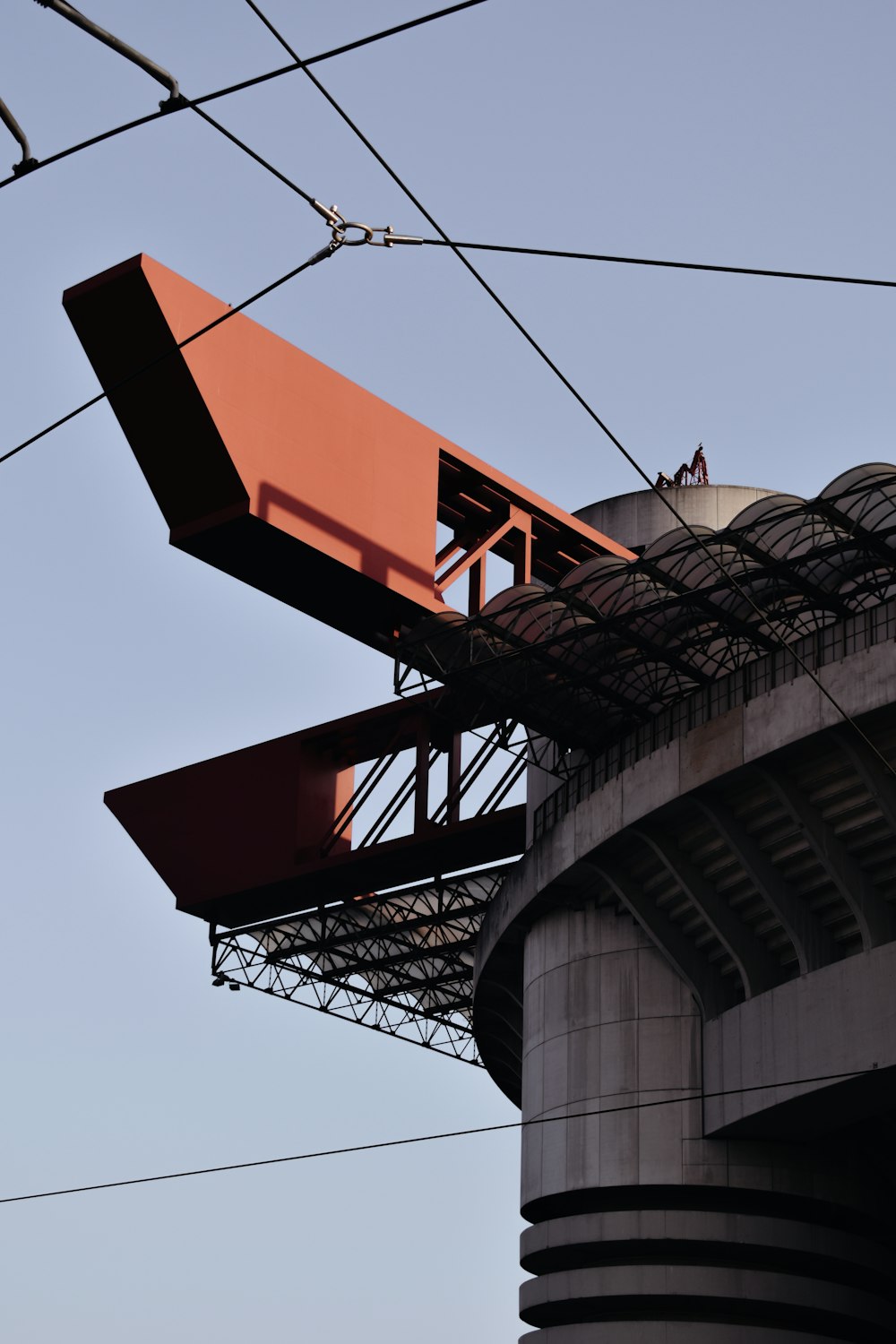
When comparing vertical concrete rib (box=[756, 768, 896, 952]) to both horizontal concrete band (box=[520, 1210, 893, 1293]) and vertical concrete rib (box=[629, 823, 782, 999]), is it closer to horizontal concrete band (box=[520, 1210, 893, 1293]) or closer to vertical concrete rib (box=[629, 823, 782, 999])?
vertical concrete rib (box=[629, 823, 782, 999])

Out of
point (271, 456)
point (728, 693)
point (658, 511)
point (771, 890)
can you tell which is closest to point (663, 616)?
point (728, 693)

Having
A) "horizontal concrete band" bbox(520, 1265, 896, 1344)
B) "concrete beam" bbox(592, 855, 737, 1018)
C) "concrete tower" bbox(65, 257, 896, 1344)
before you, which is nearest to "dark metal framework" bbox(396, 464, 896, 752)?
"concrete tower" bbox(65, 257, 896, 1344)

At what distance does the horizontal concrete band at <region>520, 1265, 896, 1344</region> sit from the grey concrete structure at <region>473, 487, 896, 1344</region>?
0.04m

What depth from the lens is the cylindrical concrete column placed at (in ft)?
120

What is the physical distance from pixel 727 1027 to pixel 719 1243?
14.1 ft

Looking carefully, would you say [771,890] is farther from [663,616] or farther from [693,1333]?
[693,1333]

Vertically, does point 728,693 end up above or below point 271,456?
below

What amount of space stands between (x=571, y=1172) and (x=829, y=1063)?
23.7 feet

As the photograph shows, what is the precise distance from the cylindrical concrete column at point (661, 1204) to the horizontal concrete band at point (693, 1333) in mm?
32

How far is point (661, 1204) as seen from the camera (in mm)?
37250

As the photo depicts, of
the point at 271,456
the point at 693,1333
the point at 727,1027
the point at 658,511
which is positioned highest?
the point at 658,511

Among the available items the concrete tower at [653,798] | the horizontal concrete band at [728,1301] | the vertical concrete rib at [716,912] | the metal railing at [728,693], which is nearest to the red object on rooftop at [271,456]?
the concrete tower at [653,798]

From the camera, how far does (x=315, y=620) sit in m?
40.3

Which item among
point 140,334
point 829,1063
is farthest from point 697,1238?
point 140,334
